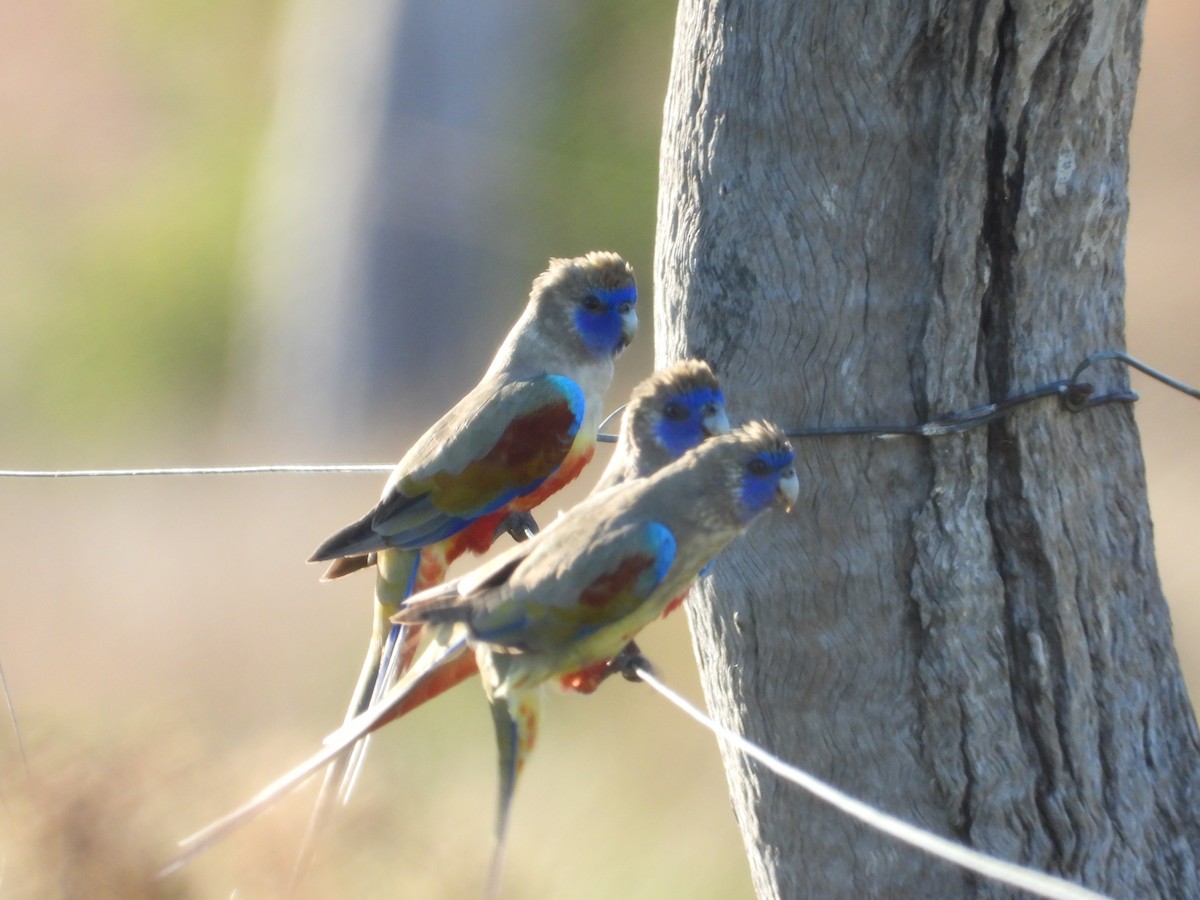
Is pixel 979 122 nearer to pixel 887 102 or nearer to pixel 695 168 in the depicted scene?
pixel 887 102

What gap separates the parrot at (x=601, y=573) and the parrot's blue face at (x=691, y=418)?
22 cm

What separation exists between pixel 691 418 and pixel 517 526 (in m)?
1.49

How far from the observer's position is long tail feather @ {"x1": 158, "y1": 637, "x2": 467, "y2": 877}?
1.87 meters

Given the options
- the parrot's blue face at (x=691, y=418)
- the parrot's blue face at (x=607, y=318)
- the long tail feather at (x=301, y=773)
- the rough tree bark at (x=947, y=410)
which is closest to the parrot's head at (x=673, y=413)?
the parrot's blue face at (x=691, y=418)

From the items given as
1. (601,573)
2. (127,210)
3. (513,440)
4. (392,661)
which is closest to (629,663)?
(601,573)

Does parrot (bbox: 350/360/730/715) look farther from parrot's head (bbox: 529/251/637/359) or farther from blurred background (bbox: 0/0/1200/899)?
blurred background (bbox: 0/0/1200/899)

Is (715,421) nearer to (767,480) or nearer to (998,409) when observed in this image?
(767,480)

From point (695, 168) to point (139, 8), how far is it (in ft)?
47.7

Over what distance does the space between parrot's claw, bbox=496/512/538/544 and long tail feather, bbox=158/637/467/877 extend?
4.88 feet

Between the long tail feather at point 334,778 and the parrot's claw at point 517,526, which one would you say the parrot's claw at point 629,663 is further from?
the parrot's claw at point 517,526

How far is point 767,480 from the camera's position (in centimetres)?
248

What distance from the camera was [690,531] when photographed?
8.33 ft

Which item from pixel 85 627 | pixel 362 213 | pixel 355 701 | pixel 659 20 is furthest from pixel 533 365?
pixel 659 20

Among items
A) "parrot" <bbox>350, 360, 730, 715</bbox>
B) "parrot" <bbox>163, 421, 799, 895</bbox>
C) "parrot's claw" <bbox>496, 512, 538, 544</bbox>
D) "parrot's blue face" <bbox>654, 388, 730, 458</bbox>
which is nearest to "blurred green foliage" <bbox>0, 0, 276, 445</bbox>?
"parrot's claw" <bbox>496, 512, 538, 544</bbox>
